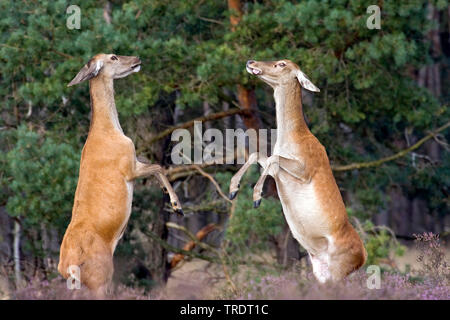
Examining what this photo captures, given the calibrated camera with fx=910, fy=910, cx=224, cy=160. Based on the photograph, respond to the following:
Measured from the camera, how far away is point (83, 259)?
8602 mm

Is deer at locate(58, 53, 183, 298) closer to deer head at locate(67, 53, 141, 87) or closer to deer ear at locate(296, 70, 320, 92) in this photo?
deer head at locate(67, 53, 141, 87)

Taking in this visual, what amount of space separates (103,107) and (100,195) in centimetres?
113

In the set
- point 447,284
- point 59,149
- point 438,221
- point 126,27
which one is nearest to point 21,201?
point 59,149

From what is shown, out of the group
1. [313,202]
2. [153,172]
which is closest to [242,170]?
[313,202]

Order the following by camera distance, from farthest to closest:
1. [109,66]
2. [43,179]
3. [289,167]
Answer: [43,179] → [109,66] → [289,167]

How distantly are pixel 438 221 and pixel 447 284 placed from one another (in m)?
20.4

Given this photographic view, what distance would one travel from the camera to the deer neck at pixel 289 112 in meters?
9.65

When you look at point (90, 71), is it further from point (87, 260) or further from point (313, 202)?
point (313, 202)

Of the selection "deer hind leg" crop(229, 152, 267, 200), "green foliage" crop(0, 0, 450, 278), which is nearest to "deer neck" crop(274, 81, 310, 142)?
"deer hind leg" crop(229, 152, 267, 200)

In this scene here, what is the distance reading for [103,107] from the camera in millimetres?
9594

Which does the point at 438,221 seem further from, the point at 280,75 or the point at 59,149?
the point at 280,75

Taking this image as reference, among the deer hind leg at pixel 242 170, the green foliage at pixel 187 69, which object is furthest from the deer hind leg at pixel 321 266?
the green foliage at pixel 187 69

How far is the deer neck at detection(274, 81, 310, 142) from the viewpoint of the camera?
31.7ft

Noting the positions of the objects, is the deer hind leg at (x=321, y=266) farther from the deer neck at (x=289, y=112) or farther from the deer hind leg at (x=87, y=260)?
the deer hind leg at (x=87, y=260)
